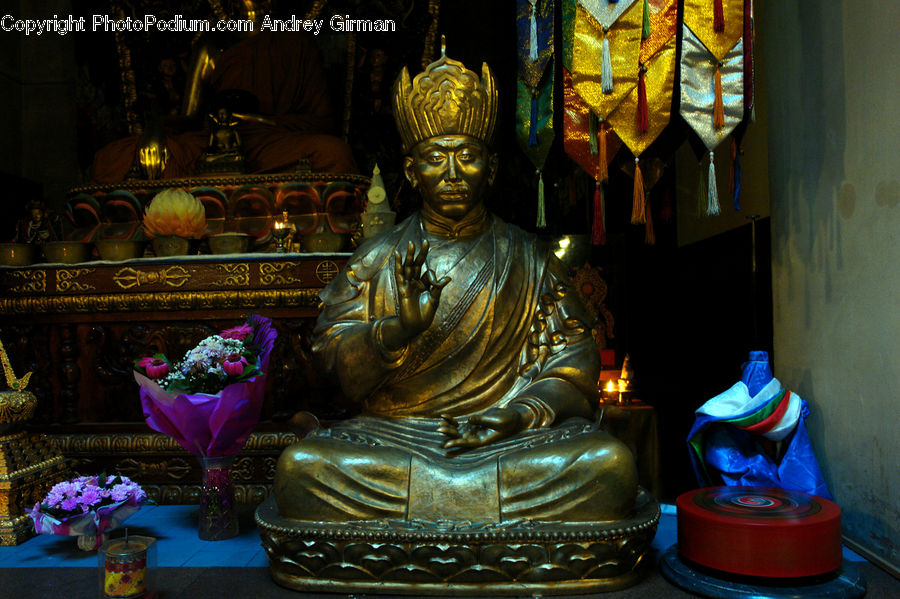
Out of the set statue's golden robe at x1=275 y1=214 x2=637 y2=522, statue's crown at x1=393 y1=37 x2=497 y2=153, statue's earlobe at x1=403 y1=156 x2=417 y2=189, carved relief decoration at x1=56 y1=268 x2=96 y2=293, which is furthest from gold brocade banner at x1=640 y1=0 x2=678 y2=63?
carved relief decoration at x1=56 y1=268 x2=96 y2=293

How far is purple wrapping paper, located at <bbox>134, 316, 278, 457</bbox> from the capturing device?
3254 millimetres

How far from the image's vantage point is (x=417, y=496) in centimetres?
269

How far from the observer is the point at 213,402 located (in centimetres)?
326

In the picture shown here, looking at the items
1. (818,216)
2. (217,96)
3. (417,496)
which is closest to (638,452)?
(818,216)

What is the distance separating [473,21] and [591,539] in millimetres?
5945

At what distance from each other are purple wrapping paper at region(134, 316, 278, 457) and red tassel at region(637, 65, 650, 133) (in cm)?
187

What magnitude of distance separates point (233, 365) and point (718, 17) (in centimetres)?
249

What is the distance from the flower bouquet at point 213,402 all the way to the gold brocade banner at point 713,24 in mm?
2273

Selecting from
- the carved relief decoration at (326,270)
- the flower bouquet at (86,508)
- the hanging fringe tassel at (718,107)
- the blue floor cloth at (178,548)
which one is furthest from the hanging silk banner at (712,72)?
the flower bouquet at (86,508)

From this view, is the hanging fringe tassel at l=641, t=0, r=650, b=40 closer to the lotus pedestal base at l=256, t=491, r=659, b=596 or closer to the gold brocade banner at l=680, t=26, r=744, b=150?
the gold brocade banner at l=680, t=26, r=744, b=150

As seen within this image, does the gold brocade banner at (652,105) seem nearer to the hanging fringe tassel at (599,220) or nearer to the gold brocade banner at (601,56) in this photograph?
the gold brocade banner at (601,56)

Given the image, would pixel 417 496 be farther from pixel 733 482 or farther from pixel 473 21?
pixel 473 21

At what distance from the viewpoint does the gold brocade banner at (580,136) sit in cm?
356

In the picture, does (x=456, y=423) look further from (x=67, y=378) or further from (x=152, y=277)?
(x=67, y=378)
